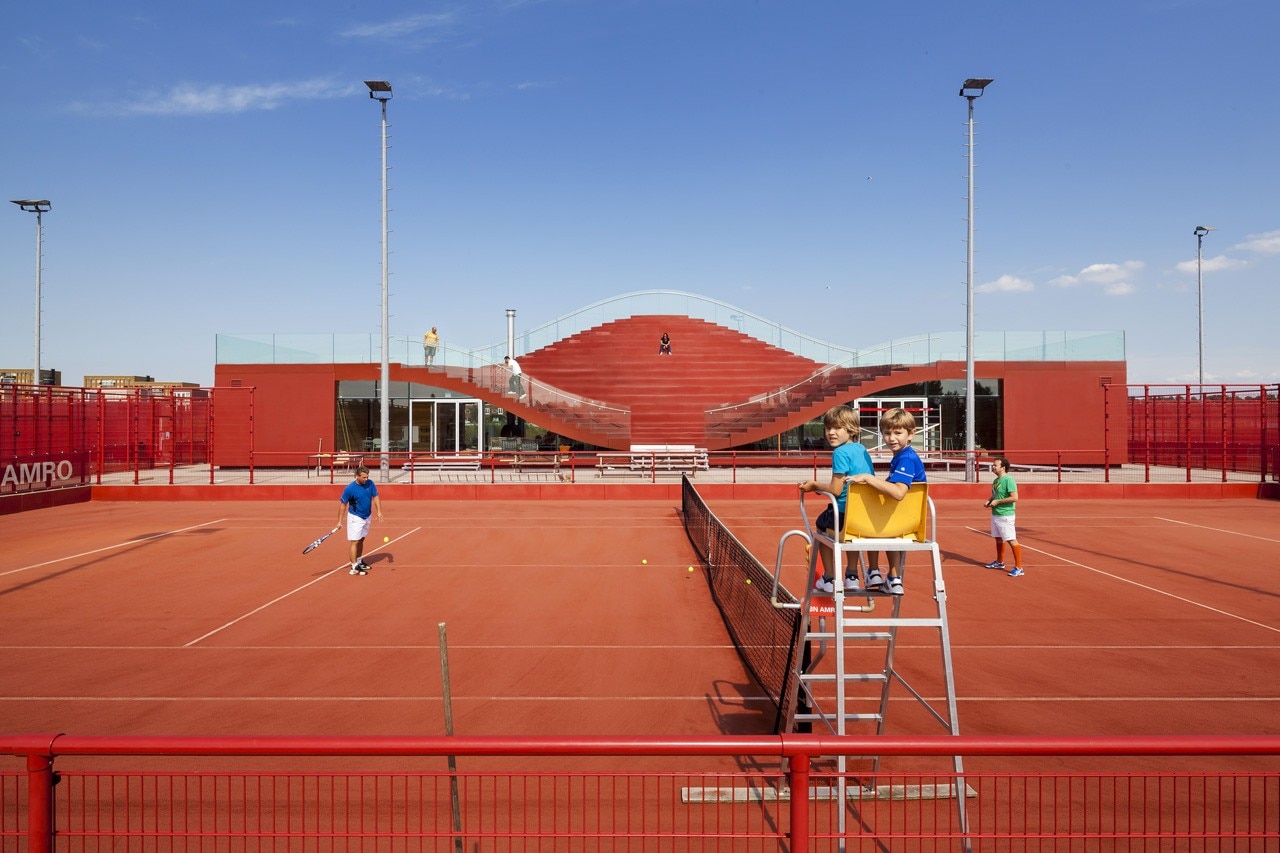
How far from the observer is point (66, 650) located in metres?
8.56

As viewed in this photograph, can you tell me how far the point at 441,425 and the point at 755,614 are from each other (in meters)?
24.7

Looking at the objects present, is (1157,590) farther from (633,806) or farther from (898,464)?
(633,806)

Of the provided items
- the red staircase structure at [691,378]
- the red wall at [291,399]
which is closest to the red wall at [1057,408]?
the red staircase structure at [691,378]

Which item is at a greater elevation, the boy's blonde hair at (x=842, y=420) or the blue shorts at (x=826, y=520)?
the boy's blonde hair at (x=842, y=420)

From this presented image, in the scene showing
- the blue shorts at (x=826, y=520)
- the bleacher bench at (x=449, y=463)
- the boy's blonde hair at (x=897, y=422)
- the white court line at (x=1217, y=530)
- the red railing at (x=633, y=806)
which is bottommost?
the red railing at (x=633, y=806)

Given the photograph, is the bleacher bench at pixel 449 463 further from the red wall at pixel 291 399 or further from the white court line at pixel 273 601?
the white court line at pixel 273 601

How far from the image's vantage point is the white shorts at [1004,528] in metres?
12.2

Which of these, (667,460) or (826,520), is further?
(667,460)

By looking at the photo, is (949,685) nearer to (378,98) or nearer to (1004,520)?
(1004,520)

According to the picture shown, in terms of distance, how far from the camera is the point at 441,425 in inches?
1236

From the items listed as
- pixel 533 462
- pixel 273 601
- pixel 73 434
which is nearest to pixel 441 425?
pixel 533 462

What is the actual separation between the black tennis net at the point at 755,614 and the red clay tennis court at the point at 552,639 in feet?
0.77

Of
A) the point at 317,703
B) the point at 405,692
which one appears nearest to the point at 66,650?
the point at 317,703

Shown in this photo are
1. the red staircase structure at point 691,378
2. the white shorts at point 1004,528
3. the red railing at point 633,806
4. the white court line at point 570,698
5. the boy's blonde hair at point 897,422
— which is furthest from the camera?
the red staircase structure at point 691,378
